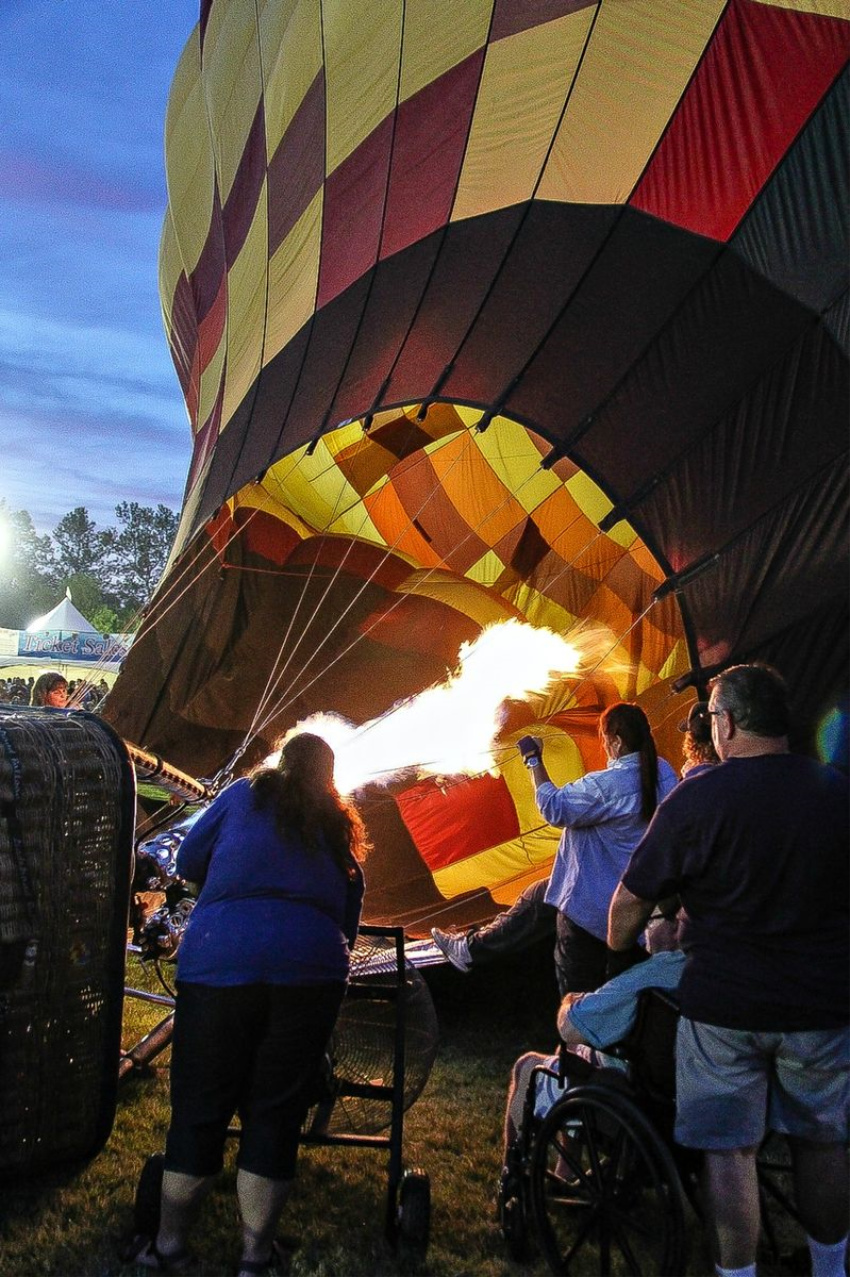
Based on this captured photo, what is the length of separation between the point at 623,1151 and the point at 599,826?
93 cm

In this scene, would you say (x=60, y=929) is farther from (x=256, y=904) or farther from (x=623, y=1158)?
(x=623, y=1158)

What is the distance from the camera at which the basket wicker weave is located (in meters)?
2.36

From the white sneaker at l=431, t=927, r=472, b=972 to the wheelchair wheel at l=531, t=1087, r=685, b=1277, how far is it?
4.58 feet

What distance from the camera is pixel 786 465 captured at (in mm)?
2812

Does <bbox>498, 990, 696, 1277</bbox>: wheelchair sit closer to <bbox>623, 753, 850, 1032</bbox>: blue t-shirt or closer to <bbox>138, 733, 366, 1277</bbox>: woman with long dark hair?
<bbox>623, 753, 850, 1032</bbox>: blue t-shirt

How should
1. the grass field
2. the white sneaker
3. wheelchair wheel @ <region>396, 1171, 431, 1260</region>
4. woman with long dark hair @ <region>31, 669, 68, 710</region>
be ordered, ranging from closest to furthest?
the grass field
wheelchair wheel @ <region>396, 1171, 431, 1260</region>
the white sneaker
woman with long dark hair @ <region>31, 669, 68, 710</region>

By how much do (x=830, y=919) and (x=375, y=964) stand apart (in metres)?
1.36

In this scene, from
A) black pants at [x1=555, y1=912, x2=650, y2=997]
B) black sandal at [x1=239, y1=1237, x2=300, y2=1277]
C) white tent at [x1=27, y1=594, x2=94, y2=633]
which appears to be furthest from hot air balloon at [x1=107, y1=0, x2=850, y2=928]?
white tent at [x1=27, y1=594, x2=94, y2=633]

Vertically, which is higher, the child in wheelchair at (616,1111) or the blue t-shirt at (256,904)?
the blue t-shirt at (256,904)

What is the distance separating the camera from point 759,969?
179 cm

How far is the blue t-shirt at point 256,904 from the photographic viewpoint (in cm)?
206

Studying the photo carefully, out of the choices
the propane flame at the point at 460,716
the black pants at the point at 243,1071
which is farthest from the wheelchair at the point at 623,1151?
the propane flame at the point at 460,716

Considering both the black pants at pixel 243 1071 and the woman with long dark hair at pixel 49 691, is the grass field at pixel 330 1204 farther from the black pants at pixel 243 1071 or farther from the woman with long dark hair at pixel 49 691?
the woman with long dark hair at pixel 49 691

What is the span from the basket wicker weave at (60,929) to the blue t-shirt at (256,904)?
1.40ft
